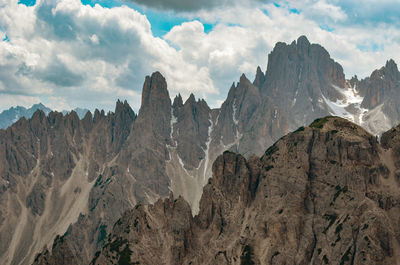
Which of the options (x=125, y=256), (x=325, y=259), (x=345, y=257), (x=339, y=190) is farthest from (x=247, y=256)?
(x=125, y=256)

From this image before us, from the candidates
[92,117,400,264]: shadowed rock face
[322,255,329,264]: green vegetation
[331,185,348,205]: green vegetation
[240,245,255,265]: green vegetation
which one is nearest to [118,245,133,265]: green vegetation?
[92,117,400,264]: shadowed rock face

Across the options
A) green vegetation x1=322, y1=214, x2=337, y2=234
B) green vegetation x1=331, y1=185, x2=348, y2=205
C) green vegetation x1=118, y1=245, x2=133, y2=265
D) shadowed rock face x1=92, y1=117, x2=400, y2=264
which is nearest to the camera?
shadowed rock face x1=92, y1=117, x2=400, y2=264

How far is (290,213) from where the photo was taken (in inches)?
6156

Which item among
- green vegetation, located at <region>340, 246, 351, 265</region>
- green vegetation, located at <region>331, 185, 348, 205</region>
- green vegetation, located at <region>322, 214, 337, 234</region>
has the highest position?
green vegetation, located at <region>331, 185, 348, 205</region>

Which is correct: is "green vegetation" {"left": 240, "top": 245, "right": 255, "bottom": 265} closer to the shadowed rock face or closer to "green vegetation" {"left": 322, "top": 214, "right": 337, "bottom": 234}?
the shadowed rock face

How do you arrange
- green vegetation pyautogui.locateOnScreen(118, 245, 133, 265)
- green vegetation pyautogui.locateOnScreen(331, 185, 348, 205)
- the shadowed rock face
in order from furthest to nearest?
green vegetation pyautogui.locateOnScreen(118, 245, 133, 265), green vegetation pyautogui.locateOnScreen(331, 185, 348, 205), the shadowed rock face

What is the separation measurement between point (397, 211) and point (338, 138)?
35217 mm

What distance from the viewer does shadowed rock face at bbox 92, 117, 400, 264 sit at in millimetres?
138500

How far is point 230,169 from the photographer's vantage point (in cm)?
18388

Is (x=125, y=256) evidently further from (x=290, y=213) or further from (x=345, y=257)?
(x=345, y=257)

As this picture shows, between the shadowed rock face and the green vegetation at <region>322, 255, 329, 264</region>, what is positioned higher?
the shadowed rock face

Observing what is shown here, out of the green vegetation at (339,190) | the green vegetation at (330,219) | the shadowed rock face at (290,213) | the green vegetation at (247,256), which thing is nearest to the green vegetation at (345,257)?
the shadowed rock face at (290,213)

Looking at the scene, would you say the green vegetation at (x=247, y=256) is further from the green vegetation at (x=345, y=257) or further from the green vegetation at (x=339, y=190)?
the green vegetation at (x=339, y=190)

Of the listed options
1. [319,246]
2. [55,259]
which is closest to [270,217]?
[319,246]
